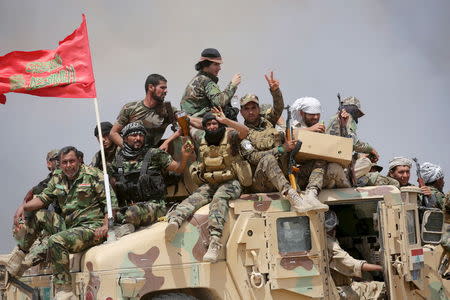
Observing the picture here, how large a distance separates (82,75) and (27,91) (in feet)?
2.70

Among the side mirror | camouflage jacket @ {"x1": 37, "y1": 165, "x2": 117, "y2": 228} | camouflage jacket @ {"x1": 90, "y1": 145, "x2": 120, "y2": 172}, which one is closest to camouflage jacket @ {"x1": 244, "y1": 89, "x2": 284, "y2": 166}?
camouflage jacket @ {"x1": 37, "y1": 165, "x2": 117, "y2": 228}

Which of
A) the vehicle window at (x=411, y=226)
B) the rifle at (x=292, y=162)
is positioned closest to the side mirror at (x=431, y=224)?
the vehicle window at (x=411, y=226)

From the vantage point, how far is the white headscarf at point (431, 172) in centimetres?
1590

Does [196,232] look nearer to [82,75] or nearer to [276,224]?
[276,224]

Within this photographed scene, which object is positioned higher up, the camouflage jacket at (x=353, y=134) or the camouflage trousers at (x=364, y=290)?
the camouflage jacket at (x=353, y=134)

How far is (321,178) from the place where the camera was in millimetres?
12445

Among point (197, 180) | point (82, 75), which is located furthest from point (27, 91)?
point (197, 180)

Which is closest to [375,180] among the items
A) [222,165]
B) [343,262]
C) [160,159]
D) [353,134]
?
[353,134]

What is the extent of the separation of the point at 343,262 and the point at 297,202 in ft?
3.78

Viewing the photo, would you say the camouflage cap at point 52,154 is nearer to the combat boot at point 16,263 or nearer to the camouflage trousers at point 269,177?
the combat boot at point 16,263

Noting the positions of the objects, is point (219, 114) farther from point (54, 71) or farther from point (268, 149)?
point (54, 71)

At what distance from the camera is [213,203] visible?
12.0 meters

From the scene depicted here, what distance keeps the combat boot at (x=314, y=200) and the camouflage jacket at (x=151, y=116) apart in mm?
2784

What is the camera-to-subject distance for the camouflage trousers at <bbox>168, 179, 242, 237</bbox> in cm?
1181
